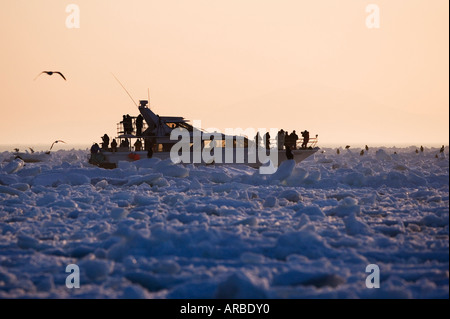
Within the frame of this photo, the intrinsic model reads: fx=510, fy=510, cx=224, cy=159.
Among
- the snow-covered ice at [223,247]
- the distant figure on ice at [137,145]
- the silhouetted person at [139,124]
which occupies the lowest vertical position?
the snow-covered ice at [223,247]

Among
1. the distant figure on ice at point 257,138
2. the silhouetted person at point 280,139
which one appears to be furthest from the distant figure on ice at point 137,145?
the silhouetted person at point 280,139

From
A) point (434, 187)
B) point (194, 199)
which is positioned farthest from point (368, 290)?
point (434, 187)

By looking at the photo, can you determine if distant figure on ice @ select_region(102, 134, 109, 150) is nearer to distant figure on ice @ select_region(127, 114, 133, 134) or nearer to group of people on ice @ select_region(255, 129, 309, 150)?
distant figure on ice @ select_region(127, 114, 133, 134)

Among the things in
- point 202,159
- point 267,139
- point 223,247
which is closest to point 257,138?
point 267,139

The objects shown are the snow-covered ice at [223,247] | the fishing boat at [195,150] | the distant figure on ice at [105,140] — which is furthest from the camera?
the distant figure on ice at [105,140]

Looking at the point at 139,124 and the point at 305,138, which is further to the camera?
the point at 305,138

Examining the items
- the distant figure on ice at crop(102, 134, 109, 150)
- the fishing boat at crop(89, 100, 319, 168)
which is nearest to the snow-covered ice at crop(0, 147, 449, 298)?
the fishing boat at crop(89, 100, 319, 168)

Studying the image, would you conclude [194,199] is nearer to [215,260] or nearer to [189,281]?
[215,260]

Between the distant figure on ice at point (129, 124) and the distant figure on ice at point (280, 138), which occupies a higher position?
the distant figure on ice at point (129, 124)

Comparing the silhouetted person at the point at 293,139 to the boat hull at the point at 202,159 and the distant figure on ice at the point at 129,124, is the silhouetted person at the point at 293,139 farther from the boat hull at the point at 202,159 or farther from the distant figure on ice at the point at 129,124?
the distant figure on ice at the point at 129,124

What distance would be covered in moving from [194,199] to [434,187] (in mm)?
9943

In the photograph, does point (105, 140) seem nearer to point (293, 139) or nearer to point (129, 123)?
point (129, 123)

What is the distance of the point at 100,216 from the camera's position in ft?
42.9

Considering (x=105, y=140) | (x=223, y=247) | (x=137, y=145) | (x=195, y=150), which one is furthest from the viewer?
(x=105, y=140)
